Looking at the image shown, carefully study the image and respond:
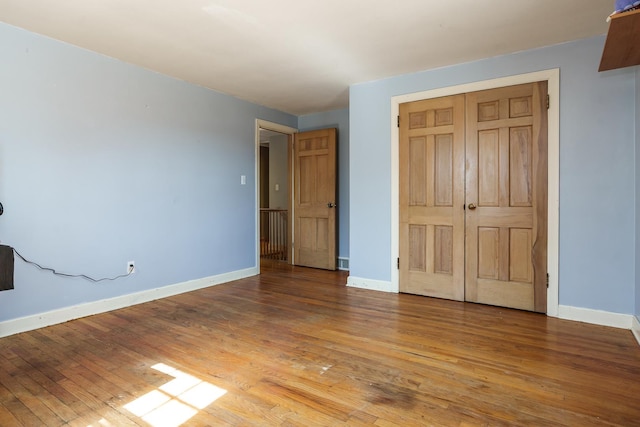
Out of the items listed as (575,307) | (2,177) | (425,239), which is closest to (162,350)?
(2,177)

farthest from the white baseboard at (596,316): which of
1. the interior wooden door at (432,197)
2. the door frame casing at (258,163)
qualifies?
the door frame casing at (258,163)

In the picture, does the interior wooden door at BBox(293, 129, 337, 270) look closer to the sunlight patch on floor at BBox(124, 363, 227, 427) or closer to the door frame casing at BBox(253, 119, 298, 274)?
the door frame casing at BBox(253, 119, 298, 274)

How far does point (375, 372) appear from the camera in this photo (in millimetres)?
1996

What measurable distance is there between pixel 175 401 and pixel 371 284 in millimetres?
2617

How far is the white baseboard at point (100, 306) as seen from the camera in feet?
8.55

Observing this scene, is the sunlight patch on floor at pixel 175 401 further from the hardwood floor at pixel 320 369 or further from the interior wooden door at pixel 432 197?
the interior wooden door at pixel 432 197

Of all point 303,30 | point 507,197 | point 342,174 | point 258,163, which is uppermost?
point 303,30

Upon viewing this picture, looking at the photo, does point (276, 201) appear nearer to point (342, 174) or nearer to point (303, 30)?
point (342, 174)

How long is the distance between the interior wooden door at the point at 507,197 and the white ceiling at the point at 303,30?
20.6 inches

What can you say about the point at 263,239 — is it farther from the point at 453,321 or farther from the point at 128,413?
the point at 128,413

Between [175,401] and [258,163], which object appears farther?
[258,163]

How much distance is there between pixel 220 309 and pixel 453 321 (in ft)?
6.81

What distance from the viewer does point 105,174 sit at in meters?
3.13

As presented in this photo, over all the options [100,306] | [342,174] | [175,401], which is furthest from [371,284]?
[100,306]
